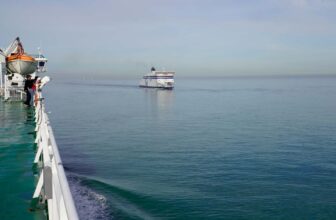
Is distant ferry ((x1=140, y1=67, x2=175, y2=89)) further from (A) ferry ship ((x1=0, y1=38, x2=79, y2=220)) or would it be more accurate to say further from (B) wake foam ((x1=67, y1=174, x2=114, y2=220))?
(B) wake foam ((x1=67, y1=174, x2=114, y2=220))

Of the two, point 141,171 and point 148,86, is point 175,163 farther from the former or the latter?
Result: point 148,86

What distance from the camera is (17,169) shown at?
871cm

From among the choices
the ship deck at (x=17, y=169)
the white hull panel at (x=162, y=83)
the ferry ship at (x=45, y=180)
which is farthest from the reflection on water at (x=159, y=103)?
the ship deck at (x=17, y=169)

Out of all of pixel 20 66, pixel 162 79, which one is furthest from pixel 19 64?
pixel 162 79

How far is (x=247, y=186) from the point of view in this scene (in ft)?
53.6

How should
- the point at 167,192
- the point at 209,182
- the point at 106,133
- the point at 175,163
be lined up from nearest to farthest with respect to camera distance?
the point at 167,192 < the point at 209,182 < the point at 175,163 < the point at 106,133

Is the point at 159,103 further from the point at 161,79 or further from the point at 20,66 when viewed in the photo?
the point at 161,79

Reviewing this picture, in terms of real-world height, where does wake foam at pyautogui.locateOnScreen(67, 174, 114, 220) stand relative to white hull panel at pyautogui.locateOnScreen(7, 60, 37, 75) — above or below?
below

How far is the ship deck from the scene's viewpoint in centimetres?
617

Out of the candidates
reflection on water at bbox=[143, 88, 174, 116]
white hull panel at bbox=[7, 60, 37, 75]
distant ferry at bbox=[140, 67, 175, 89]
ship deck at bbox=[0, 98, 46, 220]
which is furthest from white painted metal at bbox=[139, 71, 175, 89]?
ship deck at bbox=[0, 98, 46, 220]

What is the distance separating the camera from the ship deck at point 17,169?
617 centimetres

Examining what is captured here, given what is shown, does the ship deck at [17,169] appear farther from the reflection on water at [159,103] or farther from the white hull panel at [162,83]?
the white hull panel at [162,83]

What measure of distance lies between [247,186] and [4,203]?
1227cm

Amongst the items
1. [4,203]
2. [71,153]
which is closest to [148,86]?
[71,153]
